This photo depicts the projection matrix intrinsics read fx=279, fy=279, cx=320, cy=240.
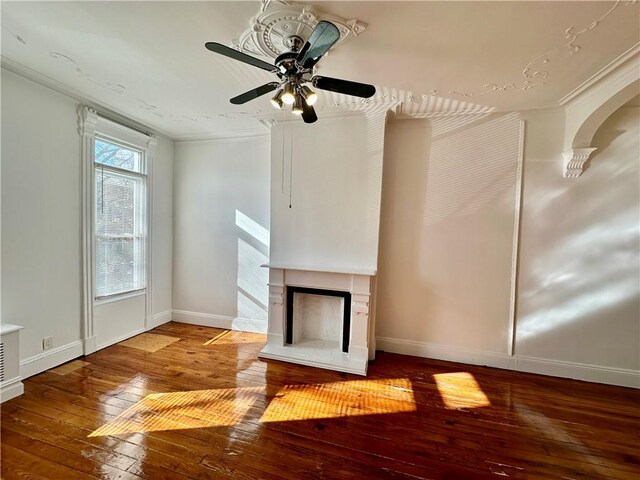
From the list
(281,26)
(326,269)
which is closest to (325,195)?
(326,269)

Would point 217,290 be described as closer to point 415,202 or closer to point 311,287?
point 311,287

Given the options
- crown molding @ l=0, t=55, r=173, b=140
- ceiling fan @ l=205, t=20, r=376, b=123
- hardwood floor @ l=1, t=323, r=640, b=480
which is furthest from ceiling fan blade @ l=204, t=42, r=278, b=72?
hardwood floor @ l=1, t=323, r=640, b=480

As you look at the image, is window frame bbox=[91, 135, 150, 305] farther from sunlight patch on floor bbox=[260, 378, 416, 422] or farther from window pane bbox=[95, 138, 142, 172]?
sunlight patch on floor bbox=[260, 378, 416, 422]

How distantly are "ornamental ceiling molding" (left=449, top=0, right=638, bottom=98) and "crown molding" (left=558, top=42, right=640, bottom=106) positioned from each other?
332 millimetres

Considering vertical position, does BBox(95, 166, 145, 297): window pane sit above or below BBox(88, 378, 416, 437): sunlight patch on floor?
above

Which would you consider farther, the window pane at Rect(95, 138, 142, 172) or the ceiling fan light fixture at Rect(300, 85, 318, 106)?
the window pane at Rect(95, 138, 142, 172)

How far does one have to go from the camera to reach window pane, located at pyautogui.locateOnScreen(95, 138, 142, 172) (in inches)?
126

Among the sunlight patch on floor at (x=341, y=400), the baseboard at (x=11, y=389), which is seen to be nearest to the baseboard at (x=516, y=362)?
the sunlight patch on floor at (x=341, y=400)

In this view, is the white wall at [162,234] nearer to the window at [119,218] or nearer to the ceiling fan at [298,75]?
the window at [119,218]

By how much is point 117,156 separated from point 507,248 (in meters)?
4.64

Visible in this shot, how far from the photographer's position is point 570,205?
9.34 feet

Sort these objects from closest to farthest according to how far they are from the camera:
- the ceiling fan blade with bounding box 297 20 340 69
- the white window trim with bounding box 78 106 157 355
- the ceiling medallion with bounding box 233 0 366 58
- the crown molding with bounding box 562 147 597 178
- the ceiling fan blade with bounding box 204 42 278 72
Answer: the ceiling fan blade with bounding box 297 20 340 69, the ceiling fan blade with bounding box 204 42 278 72, the ceiling medallion with bounding box 233 0 366 58, the crown molding with bounding box 562 147 597 178, the white window trim with bounding box 78 106 157 355

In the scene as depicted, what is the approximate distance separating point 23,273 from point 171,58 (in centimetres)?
231

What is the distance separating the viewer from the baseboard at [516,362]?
2.76 meters
